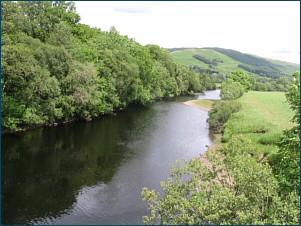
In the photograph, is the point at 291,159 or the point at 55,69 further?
the point at 55,69

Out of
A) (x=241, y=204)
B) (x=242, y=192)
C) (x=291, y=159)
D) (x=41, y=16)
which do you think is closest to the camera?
(x=241, y=204)

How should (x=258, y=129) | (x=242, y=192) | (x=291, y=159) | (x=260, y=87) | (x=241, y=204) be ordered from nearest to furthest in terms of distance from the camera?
(x=241, y=204), (x=242, y=192), (x=291, y=159), (x=258, y=129), (x=260, y=87)

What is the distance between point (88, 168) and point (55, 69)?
20.4 m

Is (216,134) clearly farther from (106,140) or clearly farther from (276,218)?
(276,218)

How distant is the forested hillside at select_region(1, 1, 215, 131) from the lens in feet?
103

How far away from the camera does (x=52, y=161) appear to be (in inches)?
969

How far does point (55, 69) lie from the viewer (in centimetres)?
3709

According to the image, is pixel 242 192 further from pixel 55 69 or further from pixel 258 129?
pixel 55 69

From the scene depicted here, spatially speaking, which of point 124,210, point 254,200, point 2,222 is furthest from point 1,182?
point 254,200

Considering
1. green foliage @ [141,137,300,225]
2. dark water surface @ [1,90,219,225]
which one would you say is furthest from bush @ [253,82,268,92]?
green foliage @ [141,137,300,225]

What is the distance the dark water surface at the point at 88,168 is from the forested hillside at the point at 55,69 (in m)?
3.34

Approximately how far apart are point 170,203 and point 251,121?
27094 millimetres

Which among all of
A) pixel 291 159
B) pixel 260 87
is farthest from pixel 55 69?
pixel 260 87

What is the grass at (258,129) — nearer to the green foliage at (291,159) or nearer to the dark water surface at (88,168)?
the dark water surface at (88,168)
